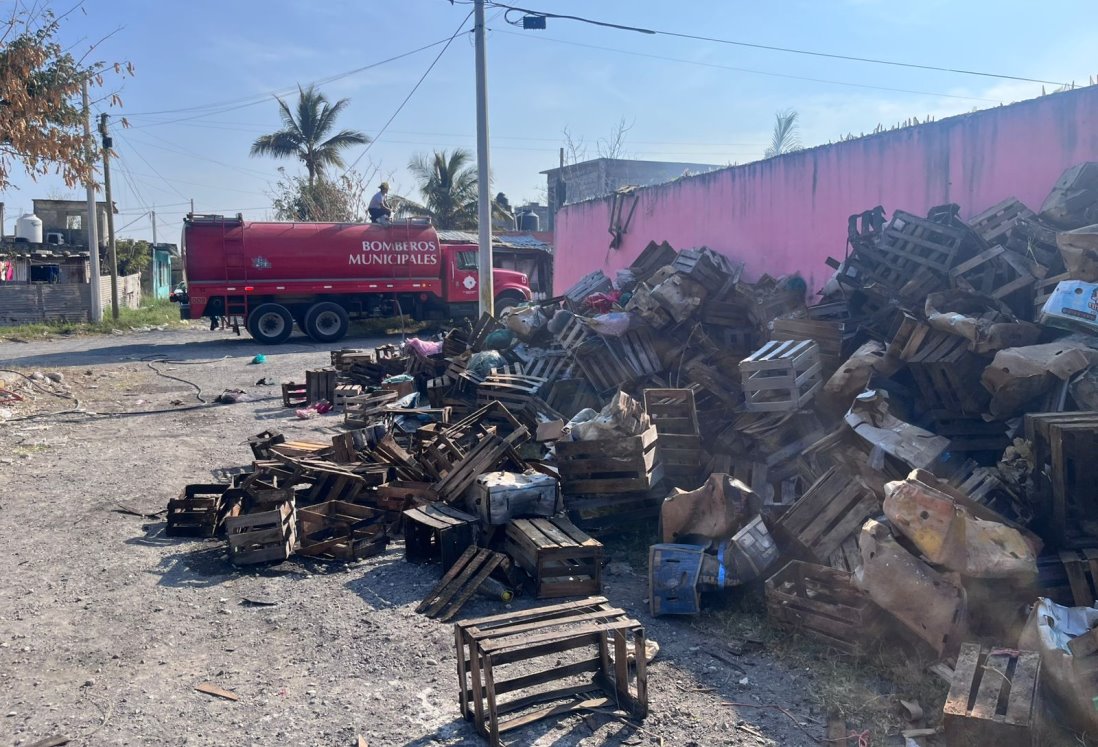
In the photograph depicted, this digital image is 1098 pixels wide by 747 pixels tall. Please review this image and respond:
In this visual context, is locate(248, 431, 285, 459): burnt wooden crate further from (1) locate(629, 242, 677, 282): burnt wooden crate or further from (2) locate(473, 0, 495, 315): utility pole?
(2) locate(473, 0, 495, 315): utility pole

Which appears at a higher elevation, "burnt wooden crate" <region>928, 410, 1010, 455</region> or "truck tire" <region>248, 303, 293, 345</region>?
"truck tire" <region>248, 303, 293, 345</region>

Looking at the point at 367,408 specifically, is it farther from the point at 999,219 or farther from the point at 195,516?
the point at 999,219

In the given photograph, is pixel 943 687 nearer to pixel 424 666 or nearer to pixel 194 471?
pixel 424 666

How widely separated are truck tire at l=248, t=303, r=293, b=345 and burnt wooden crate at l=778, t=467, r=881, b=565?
19087mm

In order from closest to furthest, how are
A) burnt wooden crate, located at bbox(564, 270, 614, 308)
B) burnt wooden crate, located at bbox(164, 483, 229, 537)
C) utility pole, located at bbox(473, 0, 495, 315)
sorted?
1. burnt wooden crate, located at bbox(164, 483, 229, 537)
2. burnt wooden crate, located at bbox(564, 270, 614, 308)
3. utility pole, located at bbox(473, 0, 495, 315)

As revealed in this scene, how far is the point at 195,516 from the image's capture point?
273 inches

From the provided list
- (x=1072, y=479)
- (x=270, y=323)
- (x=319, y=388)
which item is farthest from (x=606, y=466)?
(x=270, y=323)

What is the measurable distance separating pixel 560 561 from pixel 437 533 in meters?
1.09

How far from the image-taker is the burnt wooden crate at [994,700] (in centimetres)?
341

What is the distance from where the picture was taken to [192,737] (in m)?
3.97

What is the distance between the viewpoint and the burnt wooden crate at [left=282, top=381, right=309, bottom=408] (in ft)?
43.1

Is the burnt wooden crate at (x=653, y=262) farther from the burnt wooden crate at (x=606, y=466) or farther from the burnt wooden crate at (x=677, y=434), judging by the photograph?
the burnt wooden crate at (x=606, y=466)

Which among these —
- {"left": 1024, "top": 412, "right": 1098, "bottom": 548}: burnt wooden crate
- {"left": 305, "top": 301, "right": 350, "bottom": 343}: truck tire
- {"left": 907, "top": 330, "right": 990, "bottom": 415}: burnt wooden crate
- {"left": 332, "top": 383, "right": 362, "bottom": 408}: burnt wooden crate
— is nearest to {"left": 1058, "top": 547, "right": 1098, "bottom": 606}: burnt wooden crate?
{"left": 1024, "top": 412, "right": 1098, "bottom": 548}: burnt wooden crate

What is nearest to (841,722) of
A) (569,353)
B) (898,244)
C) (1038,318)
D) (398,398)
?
(1038,318)
